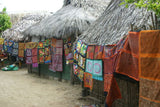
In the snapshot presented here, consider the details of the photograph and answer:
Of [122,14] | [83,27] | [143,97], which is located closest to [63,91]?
[83,27]

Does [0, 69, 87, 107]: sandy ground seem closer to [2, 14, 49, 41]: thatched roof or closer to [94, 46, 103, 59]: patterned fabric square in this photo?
[94, 46, 103, 59]: patterned fabric square

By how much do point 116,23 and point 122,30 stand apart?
2.13ft

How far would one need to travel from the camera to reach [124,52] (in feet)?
10.6

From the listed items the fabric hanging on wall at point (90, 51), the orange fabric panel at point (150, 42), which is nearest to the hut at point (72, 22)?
the fabric hanging on wall at point (90, 51)

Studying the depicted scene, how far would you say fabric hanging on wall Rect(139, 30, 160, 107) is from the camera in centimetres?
259

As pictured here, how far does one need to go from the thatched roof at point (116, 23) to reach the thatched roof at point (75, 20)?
1.75 m

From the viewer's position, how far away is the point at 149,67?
2.70 metres

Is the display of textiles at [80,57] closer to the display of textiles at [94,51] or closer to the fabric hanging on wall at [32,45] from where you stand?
the display of textiles at [94,51]

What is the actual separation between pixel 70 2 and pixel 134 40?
748 cm

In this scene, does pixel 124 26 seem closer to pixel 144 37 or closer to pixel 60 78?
pixel 144 37

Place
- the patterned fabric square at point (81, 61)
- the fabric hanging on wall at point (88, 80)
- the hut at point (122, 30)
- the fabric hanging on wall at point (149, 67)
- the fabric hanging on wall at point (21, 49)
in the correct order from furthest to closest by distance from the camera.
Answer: the fabric hanging on wall at point (21, 49), the patterned fabric square at point (81, 61), the fabric hanging on wall at point (88, 80), the hut at point (122, 30), the fabric hanging on wall at point (149, 67)

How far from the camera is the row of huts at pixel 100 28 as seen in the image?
3.87 metres

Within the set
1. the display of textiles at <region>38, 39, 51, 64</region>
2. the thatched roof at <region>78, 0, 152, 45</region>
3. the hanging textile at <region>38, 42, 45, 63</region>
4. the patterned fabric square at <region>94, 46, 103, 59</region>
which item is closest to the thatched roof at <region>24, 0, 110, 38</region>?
the display of textiles at <region>38, 39, 51, 64</region>

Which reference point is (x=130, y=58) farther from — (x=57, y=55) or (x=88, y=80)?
(x=57, y=55)
